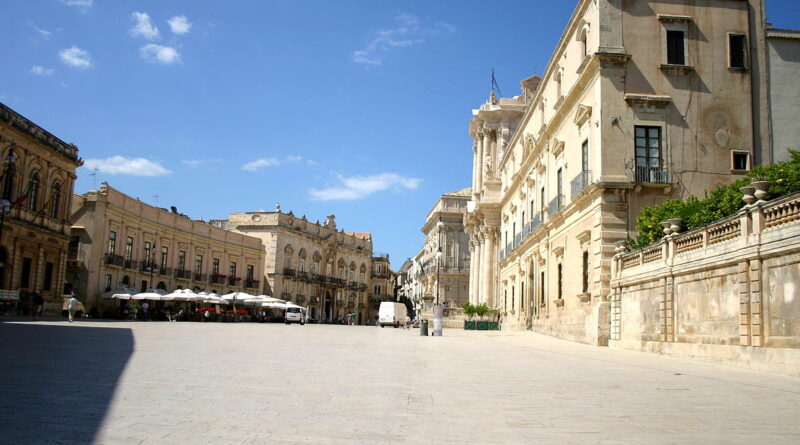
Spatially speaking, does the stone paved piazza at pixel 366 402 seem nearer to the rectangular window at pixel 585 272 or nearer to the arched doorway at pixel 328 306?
the rectangular window at pixel 585 272

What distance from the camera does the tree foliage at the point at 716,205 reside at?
16.8 metres

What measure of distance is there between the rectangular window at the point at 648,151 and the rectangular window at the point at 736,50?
12.6 ft

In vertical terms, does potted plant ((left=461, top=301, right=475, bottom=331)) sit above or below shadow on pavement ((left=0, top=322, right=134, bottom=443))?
above

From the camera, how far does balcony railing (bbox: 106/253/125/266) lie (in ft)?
152

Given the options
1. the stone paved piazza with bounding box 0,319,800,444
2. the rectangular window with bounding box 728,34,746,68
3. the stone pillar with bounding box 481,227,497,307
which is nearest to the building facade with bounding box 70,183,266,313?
the stone pillar with bounding box 481,227,497,307

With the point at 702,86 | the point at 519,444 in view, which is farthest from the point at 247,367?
the point at 702,86

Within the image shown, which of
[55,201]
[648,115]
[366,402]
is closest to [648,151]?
[648,115]

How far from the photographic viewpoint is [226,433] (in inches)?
215

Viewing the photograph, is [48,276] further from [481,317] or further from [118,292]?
[481,317]

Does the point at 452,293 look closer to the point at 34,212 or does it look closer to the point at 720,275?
the point at 34,212

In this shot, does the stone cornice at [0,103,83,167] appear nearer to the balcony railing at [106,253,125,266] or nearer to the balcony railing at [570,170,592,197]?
the balcony railing at [106,253,125,266]

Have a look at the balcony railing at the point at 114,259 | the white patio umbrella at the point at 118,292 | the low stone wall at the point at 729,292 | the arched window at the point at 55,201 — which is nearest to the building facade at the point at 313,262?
the balcony railing at the point at 114,259

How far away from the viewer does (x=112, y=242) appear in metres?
47.5

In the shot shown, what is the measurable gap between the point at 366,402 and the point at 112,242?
44.3 metres
